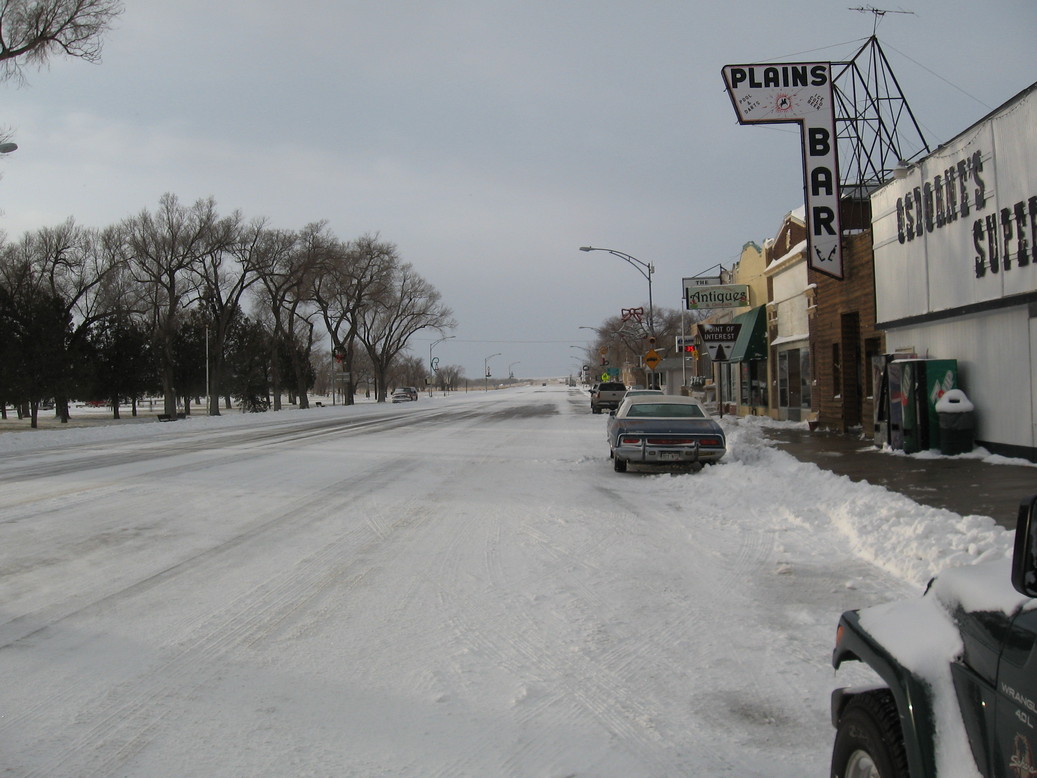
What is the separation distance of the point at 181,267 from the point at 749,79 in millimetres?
38351

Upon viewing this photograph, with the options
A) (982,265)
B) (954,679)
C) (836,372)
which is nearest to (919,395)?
(982,265)

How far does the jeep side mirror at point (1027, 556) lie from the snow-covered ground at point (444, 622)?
6.16 feet

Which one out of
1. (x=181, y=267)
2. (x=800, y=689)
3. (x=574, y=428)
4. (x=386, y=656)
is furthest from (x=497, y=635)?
(x=181, y=267)

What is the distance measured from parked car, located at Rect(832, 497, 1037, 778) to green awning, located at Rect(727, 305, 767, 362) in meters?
29.1

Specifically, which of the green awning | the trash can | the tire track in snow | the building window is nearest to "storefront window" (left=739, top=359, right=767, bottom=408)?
the green awning

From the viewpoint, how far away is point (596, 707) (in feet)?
14.1

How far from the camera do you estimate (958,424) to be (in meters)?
14.1

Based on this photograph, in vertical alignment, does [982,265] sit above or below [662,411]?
above

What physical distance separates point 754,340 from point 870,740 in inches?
1174

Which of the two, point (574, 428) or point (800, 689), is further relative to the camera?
point (574, 428)

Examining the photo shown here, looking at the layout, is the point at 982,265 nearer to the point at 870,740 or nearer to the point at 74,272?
the point at 870,740

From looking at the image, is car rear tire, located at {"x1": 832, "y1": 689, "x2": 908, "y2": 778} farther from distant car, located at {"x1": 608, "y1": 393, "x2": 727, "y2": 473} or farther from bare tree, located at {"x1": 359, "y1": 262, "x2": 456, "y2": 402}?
bare tree, located at {"x1": 359, "y1": 262, "x2": 456, "y2": 402}

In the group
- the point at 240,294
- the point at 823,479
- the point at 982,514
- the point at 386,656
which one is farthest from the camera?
the point at 240,294

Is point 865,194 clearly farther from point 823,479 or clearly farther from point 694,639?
point 694,639
